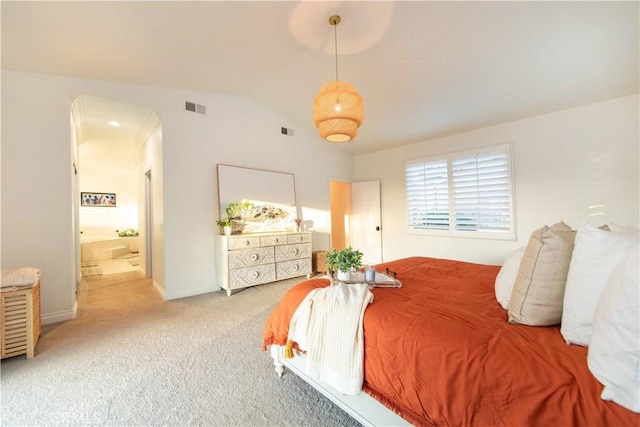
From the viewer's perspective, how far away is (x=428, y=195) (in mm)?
4863

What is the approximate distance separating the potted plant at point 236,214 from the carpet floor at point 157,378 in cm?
134

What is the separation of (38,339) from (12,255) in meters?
0.91

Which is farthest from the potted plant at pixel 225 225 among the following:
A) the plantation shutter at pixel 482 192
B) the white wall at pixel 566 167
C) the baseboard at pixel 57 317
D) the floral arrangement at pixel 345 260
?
the plantation shutter at pixel 482 192

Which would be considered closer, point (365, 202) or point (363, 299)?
point (363, 299)

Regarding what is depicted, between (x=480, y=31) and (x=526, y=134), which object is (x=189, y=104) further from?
(x=526, y=134)

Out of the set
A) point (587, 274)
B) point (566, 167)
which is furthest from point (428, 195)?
point (587, 274)

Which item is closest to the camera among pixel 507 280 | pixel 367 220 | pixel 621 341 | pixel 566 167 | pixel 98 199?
pixel 621 341

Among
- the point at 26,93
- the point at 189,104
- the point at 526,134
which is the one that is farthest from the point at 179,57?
the point at 526,134

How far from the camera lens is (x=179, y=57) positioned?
295 centimetres

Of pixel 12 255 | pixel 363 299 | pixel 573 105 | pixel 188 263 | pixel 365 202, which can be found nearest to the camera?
pixel 363 299

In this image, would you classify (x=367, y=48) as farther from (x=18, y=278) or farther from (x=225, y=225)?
(x=18, y=278)

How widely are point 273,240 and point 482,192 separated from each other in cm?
337

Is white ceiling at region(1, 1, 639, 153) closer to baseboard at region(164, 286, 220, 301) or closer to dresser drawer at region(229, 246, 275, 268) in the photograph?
dresser drawer at region(229, 246, 275, 268)

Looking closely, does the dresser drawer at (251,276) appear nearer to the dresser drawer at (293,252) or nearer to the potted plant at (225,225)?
the dresser drawer at (293,252)
